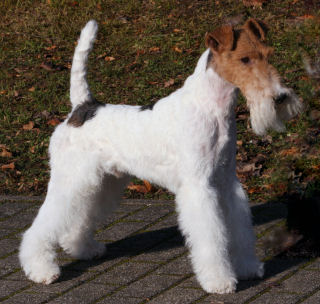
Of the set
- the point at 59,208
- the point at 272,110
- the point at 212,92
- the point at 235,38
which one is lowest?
the point at 59,208

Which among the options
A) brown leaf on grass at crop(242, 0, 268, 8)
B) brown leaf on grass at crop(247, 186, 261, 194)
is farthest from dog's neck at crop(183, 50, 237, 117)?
brown leaf on grass at crop(242, 0, 268, 8)

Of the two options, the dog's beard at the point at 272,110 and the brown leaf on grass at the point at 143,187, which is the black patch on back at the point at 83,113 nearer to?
the dog's beard at the point at 272,110

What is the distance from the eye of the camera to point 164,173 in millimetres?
4359

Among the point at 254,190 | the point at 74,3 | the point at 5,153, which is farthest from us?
the point at 74,3

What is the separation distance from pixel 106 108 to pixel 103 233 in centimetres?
128

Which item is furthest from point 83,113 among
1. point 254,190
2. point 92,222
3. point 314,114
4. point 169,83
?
point 169,83

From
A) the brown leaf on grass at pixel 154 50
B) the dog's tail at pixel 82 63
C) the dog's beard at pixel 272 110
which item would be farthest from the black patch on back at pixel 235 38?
the brown leaf on grass at pixel 154 50

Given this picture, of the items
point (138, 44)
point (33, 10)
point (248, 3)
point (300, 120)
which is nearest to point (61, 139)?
point (300, 120)

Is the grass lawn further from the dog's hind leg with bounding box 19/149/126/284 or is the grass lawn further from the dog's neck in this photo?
the dog's neck

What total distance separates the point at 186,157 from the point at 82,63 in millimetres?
1136

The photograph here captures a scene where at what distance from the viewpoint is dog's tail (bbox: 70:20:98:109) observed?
4656 millimetres

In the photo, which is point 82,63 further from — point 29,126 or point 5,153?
point 29,126

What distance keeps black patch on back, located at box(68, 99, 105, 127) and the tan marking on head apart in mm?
1053

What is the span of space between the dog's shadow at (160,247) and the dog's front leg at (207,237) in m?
0.21
